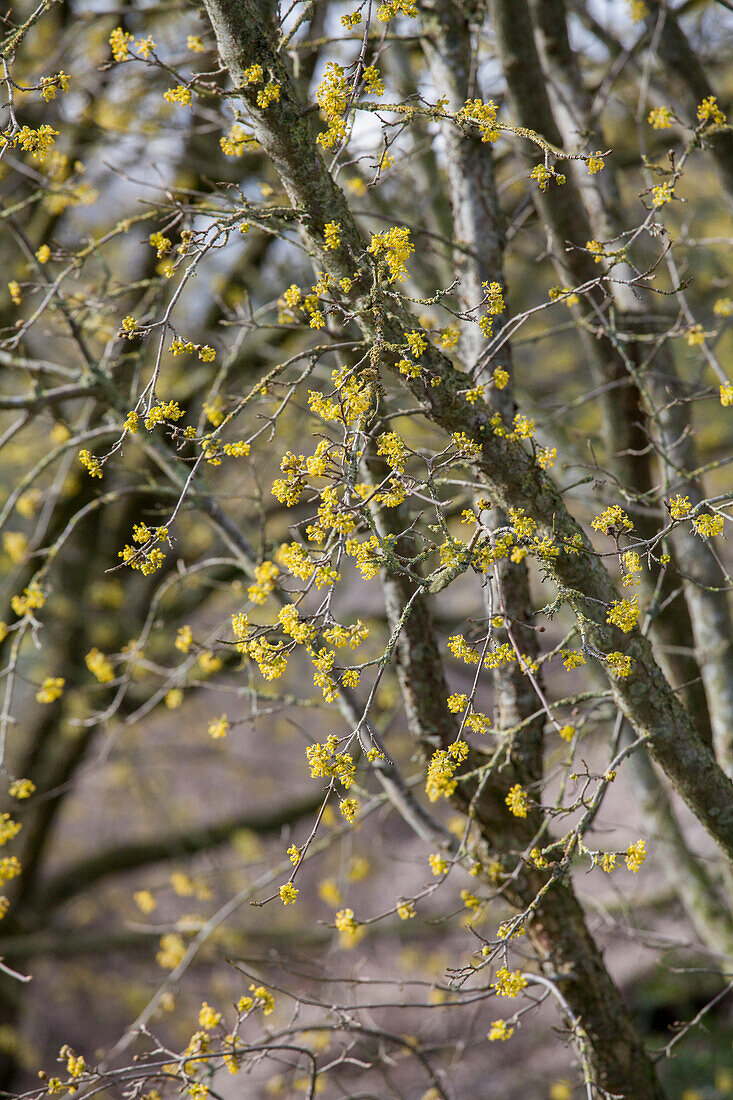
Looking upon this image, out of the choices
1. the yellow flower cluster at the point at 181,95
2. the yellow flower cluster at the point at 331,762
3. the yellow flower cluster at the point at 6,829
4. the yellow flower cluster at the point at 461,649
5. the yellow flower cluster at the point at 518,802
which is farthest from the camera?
the yellow flower cluster at the point at 6,829

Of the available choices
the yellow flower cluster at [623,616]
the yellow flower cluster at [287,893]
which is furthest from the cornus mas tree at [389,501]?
the yellow flower cluster at [287,893]

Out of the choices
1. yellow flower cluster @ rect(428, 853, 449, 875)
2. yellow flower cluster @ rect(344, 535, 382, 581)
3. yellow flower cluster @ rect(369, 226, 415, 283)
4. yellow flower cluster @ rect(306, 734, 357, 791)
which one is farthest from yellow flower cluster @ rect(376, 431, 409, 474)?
yellow flower cluster @ rect(428, 853, 449, 875)

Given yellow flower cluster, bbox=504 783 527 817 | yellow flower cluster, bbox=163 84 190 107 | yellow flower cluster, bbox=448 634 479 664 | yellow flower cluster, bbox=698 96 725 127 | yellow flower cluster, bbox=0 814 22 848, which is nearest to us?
yellow flower cluster, bbox=448 634 479 664

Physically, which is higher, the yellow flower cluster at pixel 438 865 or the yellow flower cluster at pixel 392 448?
the yellow flower cluster at pixel 392 448

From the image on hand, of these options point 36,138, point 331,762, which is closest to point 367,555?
point 331,762

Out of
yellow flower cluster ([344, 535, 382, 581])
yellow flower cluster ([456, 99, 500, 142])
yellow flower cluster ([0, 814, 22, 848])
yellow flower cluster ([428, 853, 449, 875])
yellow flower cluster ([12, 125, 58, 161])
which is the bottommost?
yellow flower cluster ([428, 853, 449, 875])

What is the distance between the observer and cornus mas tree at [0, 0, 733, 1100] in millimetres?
1941

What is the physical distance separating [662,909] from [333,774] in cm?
481

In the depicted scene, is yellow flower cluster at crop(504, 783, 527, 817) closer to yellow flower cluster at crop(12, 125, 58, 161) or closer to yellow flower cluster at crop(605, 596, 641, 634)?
yellow flower cluster at crop(605, 596, 641, 634)

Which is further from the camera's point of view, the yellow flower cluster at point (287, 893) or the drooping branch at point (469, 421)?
the drooping branch at point (469, 421)

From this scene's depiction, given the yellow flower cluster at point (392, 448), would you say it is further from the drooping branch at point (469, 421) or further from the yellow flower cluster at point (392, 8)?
the yellow flower cluster at point (392, 8)

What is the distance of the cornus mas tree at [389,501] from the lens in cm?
194

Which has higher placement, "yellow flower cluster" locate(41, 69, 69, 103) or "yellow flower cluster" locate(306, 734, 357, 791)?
"yellow flower cluster" locate(41, 69, 69, 103)

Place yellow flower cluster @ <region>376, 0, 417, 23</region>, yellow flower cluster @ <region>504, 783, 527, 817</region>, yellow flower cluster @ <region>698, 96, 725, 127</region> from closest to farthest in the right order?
yellow flower cluster @ <region>376, 0, 417, 23</region> < yellow flower cluster @ <region>504, 783, 527, 817</region> < yellow flower cluster @ <region>698, 96, 725, 127</region>
